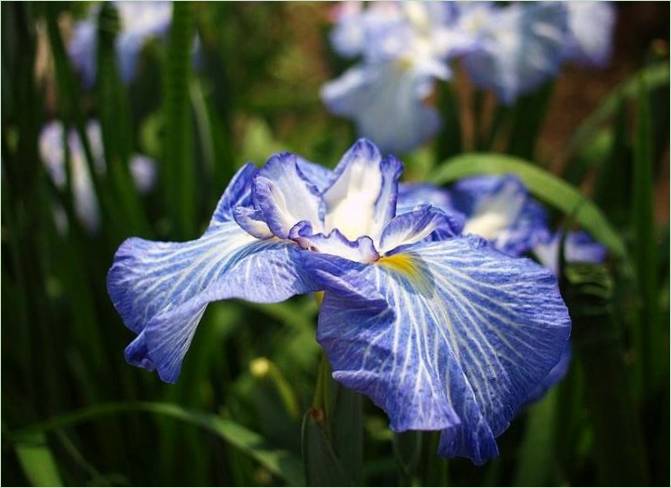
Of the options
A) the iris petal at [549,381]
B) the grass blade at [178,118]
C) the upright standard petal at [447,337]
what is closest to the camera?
the upright standard petal at [447,337]

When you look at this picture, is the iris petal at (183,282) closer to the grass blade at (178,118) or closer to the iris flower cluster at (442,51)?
the grass blade at (178,118)

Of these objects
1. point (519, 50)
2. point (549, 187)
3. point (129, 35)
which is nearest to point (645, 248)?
point (549, 187)

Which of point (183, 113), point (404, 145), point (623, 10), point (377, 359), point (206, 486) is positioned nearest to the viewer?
point (377, 359)

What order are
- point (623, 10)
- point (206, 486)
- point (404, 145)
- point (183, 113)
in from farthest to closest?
Answer: point (623, 10), point (404, 145), point (206, 486), point (183, 113)

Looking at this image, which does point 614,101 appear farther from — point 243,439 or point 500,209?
point 243,439

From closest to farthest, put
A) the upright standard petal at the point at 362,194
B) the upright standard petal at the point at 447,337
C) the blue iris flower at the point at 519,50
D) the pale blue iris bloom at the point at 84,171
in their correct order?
the upright standard petal at the point at 447,337, the upright standard petal at the point at 362,194, the blue iris flower at the point at 519,50, the pale blue iris bloom at the point at 84,171

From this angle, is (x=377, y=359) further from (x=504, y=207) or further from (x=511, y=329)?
(x=504, y=207)

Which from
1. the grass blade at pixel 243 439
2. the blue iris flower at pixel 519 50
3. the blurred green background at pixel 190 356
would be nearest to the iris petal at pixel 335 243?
the blurred green background at pixel 190 356

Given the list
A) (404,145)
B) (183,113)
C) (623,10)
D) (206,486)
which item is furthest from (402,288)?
(623,10)
